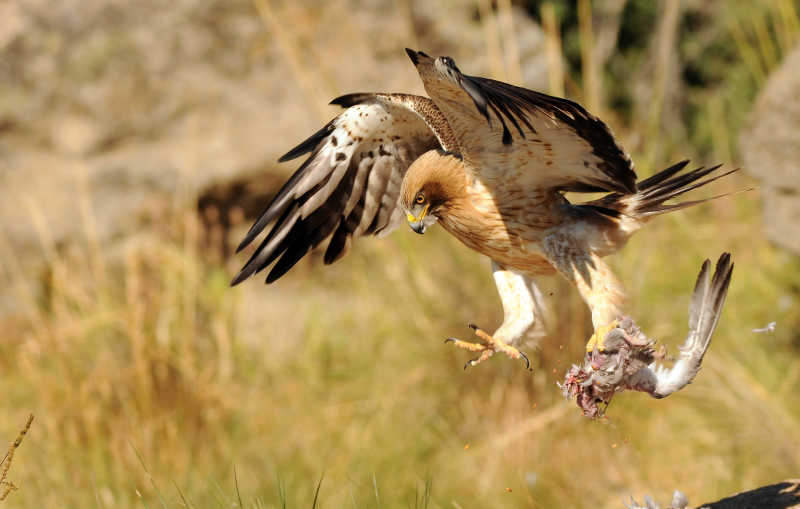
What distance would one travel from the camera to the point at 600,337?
9.05ft

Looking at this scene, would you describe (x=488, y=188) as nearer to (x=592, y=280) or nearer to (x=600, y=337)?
(x=592, y=280)

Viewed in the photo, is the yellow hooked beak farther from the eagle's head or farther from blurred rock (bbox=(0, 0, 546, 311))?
blurred rock (bbox=(0, 0, 546, 311))

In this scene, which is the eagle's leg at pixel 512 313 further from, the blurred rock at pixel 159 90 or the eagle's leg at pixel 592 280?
the blurred rock at pixel 159 90

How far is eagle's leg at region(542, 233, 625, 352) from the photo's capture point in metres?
2.83

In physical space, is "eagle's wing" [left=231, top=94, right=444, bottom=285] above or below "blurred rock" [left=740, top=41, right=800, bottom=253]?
above

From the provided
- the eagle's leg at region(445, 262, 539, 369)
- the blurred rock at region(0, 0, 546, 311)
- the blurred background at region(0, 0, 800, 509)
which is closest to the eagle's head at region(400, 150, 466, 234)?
the eagle's leg at region(445, 262, 539, 369)

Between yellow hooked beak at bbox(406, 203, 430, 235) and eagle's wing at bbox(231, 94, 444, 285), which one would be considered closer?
yellow hooked beak at bbox(406, 203, 430, 235)

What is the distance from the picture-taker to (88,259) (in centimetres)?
657

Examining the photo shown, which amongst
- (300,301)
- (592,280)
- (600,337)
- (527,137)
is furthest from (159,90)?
(600,337)

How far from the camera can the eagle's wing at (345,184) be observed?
3.30 meters

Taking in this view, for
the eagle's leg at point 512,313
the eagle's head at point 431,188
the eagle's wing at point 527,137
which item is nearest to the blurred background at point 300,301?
the eagle's leg at point 512,313

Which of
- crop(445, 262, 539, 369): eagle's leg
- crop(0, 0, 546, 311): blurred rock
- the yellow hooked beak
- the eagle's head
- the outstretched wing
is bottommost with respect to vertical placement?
the outstretched wing

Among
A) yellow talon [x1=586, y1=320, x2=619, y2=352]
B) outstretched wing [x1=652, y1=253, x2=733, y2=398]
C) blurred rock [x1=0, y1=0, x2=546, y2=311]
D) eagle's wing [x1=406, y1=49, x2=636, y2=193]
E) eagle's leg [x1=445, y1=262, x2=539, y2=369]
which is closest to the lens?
eagle's wing [x1=406, y1=49, x2=636, y2=193]

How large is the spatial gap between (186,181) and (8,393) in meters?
1.80
